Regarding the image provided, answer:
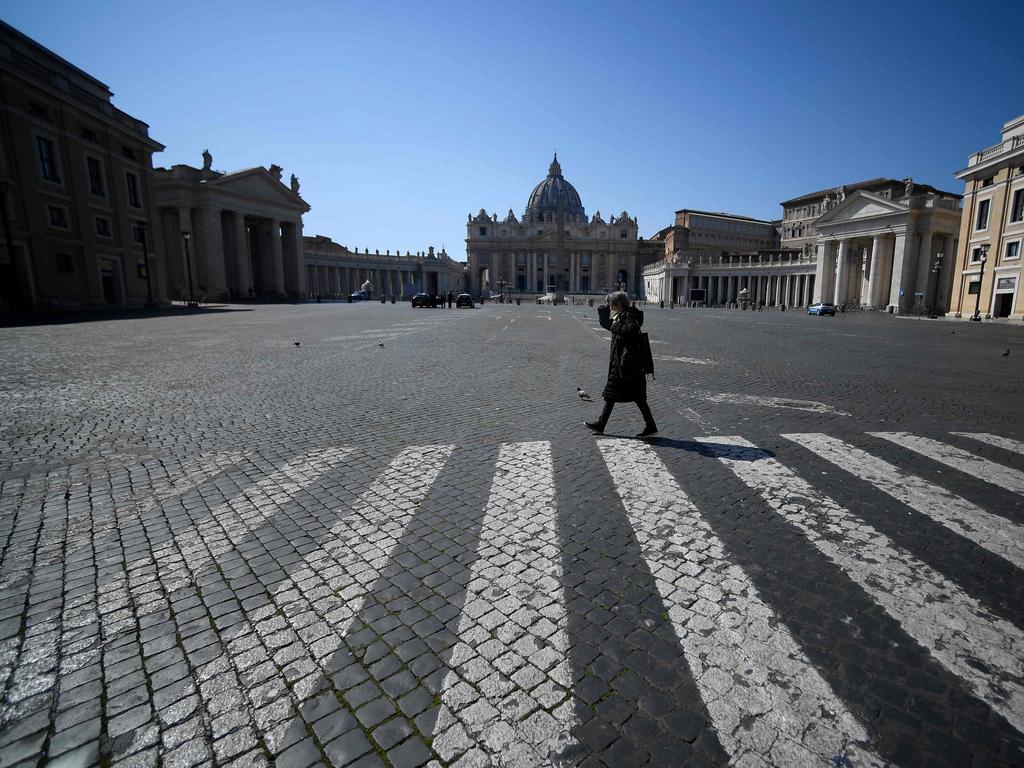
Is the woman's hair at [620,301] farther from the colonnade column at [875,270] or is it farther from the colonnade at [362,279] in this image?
the colonnade at [362,279]

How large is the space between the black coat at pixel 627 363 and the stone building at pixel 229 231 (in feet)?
172

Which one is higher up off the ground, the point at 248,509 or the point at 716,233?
the point at 716,233

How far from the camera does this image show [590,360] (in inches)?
482

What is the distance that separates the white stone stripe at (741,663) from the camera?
1.91m

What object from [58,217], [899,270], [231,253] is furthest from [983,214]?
[231,253]

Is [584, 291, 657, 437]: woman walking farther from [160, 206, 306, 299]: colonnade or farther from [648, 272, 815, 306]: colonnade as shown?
[648, 272, 815, 306]: colonnade

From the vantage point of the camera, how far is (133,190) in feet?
124

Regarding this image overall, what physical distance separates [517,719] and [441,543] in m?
1.44

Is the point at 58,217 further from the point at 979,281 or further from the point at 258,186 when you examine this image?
the point at 979,281

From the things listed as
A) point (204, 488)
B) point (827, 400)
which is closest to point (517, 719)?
point (204, 488)

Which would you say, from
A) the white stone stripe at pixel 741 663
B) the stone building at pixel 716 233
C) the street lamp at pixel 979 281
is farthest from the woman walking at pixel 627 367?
the stone building at pixel 716 233

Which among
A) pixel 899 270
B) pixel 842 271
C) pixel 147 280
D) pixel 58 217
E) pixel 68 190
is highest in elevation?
pixel 68 190

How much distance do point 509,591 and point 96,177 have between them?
1753 inches

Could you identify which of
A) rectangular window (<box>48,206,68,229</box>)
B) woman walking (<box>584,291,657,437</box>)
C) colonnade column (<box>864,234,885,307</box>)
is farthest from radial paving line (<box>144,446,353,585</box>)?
colonnade column (<box>864,234,885,307</box>)
